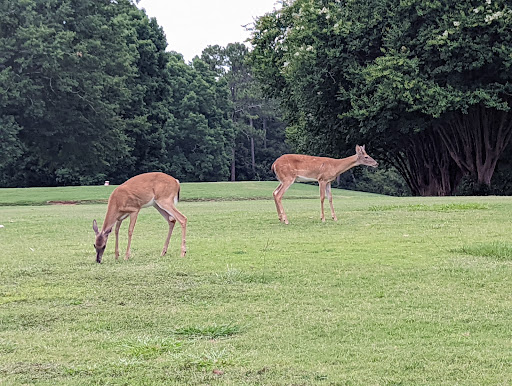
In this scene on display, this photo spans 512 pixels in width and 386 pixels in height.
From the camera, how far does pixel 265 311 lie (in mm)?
6840

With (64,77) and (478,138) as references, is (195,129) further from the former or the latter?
(478,138)

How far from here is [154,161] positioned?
6475cm

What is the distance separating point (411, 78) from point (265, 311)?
2611 cm

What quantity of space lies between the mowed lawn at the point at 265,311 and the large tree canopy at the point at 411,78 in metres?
18.7

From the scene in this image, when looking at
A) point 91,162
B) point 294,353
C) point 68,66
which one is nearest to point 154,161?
point 91,162

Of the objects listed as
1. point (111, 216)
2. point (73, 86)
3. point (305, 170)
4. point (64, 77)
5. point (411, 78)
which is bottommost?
point (111, 216)

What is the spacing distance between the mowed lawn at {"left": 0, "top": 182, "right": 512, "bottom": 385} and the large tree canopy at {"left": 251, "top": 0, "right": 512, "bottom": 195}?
61.5 feet

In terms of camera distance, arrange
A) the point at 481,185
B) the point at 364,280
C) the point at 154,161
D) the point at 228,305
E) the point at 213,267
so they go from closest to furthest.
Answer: the point at 228,305 < the point at 364,280 < the point at 213,267 < the point at 481,185 < the point at 154,161

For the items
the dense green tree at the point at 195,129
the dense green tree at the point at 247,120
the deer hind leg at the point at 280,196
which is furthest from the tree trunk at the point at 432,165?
the dense green tree at the point at 247,120

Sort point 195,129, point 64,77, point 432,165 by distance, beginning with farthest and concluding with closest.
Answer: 1. point 195,129
2. point 64,77
3. point 432,165

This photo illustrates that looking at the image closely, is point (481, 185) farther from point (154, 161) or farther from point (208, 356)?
point (154, 161)

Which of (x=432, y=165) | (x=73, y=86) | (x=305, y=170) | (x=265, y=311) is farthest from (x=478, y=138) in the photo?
(x=265, y=311)

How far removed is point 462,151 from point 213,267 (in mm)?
29054

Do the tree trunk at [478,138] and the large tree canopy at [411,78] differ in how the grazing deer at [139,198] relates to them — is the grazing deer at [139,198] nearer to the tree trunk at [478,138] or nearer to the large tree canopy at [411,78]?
the large tree canopy at [411,78]
